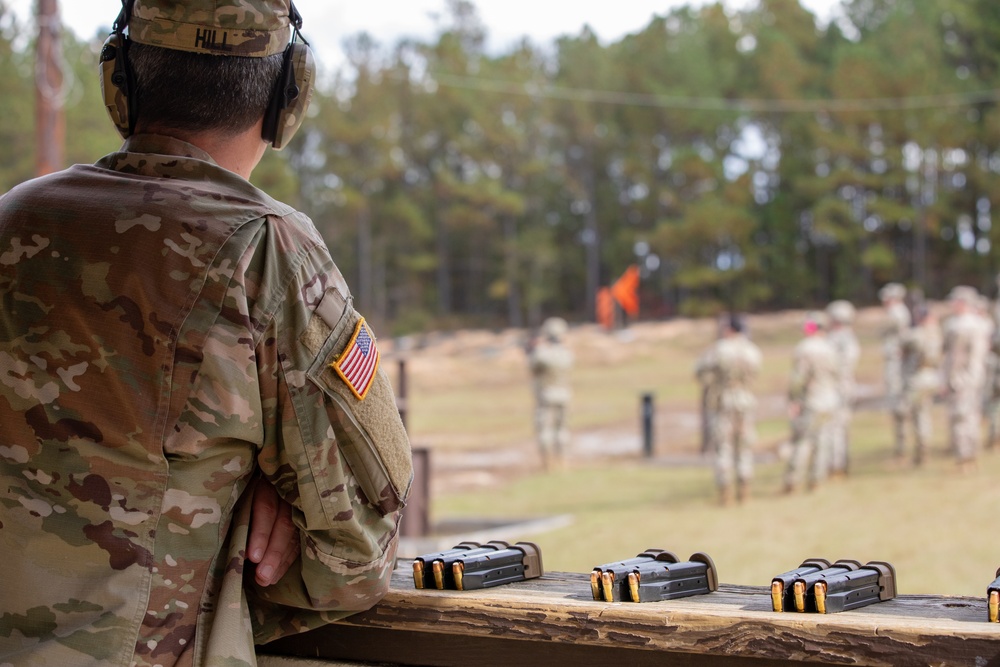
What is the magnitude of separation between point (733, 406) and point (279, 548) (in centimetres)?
1053

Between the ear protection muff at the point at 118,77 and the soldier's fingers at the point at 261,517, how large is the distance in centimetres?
58

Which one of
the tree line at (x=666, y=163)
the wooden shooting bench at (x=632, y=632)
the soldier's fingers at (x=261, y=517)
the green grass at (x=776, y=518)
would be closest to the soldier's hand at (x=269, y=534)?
the soldier's fingers at (x=261, y=517)

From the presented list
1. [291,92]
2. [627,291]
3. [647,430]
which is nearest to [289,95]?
[291,92]

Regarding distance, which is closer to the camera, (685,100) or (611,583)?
(611,583)

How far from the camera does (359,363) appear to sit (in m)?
1.60

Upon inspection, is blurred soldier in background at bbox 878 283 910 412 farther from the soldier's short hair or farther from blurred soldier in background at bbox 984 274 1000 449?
the soldier's short hair

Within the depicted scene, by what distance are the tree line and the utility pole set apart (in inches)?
1023

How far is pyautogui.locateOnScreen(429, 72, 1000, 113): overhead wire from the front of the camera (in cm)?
Answer: 3712

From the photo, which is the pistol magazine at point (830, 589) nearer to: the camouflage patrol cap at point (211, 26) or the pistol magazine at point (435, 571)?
the pistol magazine at point (435, 571)

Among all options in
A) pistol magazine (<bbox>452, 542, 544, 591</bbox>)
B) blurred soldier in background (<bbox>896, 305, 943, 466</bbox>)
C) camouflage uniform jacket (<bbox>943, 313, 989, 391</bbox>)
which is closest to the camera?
pistol magazine (<bbox>452, 542, 544, 591</bbox>)

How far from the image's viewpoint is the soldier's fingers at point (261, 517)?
1636 mm

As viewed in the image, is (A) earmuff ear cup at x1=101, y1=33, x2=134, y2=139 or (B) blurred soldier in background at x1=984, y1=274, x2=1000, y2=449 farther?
(B) blurred soldier in background at x1=984, y1=274, x2=1000, y2=449

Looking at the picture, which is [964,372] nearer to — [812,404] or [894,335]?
[894,335]

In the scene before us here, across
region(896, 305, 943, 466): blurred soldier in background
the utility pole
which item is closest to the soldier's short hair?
the utility pole
